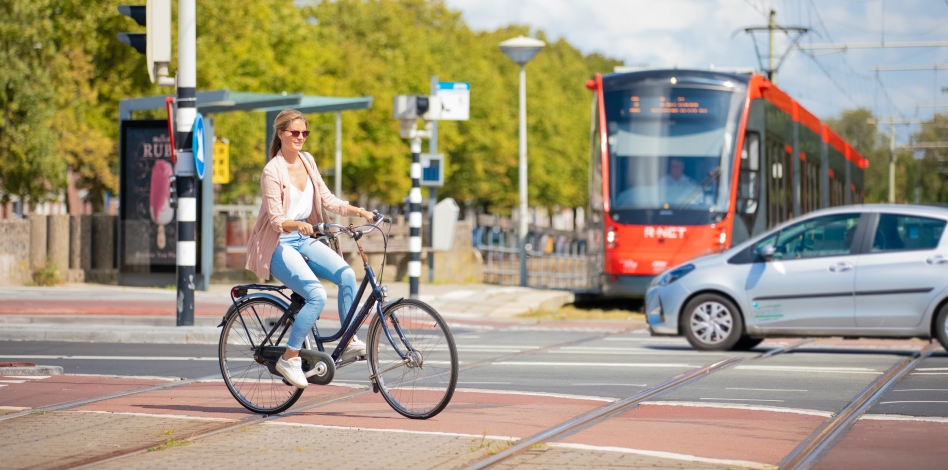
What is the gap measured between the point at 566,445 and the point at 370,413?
5.56 ft

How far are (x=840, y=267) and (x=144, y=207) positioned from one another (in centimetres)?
1204

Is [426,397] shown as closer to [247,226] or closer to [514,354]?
[514,354]

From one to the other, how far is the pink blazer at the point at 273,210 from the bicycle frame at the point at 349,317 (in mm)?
196

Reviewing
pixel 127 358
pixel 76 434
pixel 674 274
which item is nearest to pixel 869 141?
pixel 674 274

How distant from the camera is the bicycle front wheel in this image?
7531mm

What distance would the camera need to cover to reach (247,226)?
75.8ft

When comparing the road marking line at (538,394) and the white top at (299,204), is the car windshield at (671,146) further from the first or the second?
the white top at (299,204)

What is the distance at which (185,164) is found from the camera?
1417 cm


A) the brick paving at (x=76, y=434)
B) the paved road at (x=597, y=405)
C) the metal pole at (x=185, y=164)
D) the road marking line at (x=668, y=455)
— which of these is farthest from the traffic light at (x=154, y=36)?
the road marking line at (x=668, y=455)

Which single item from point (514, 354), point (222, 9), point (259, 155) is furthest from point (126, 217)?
point (259, 155)

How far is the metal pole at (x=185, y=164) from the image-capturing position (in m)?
13.9

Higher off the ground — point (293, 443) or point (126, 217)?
point (126, 217)

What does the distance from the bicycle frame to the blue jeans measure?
0.17ft

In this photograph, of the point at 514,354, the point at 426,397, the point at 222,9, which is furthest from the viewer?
the point at 222,9
